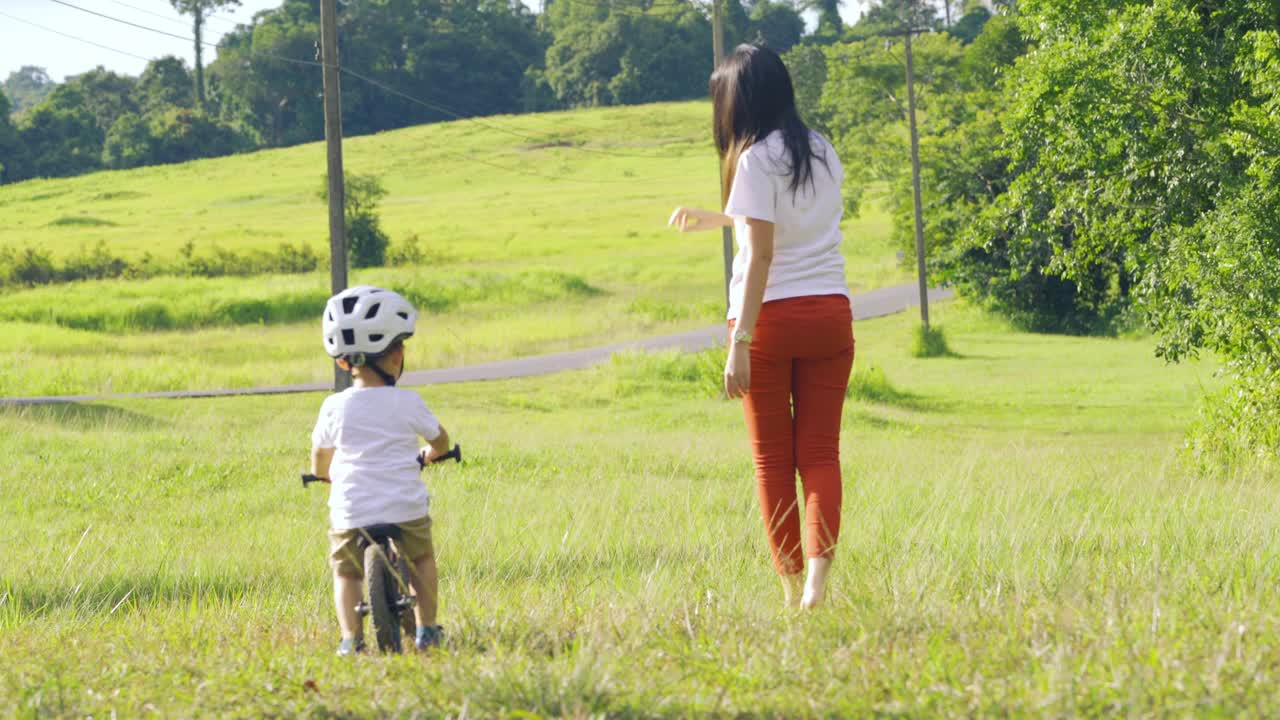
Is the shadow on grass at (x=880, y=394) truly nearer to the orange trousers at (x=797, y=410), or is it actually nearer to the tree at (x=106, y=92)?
the orange trousers at (x=797, y=410)

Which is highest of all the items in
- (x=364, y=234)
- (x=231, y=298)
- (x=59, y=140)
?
(x=59, y=140)

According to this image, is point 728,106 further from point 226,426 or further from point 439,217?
point 439,217

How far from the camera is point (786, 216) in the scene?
4379 mm

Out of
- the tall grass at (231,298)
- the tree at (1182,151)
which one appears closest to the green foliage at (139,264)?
the tall grass at (231,298)

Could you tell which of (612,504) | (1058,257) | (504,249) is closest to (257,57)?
(504,249)

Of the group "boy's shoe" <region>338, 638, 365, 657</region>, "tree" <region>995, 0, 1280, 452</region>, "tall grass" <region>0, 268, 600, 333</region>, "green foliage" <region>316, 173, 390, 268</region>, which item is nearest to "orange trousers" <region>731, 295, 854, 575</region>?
"boy's shoe" <region>338, 638, 365, 657</region>

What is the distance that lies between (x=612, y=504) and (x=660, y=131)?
104482 millimetres

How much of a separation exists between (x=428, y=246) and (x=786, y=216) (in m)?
60.9

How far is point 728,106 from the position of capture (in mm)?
4477

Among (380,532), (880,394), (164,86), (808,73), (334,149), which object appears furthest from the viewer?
(164,86)

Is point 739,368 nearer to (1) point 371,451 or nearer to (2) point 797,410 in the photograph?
(2) point 797,410

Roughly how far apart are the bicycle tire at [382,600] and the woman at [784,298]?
1.29 m

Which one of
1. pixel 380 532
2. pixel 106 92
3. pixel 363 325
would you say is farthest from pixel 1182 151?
pixel 106 92

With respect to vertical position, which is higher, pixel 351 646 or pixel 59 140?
pixel 59 140
